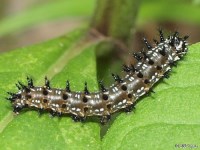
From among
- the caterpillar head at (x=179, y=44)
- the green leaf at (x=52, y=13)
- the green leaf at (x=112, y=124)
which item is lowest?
the green leaf at (x=112, y=124)

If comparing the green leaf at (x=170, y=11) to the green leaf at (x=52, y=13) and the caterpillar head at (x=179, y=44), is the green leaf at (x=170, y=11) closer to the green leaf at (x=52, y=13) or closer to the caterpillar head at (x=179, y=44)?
the green leaf at (x=52, y=13)

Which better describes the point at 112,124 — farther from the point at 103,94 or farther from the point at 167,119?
the point at 103,94

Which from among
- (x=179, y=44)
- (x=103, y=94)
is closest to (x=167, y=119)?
(x=103, y=94)

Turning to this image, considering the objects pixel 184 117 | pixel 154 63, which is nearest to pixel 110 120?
pixel 154 63

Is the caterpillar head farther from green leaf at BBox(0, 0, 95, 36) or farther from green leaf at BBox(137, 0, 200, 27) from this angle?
green leaf at BBox(0, 0, 95, 36)

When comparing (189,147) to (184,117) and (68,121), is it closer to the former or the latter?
(184,117)

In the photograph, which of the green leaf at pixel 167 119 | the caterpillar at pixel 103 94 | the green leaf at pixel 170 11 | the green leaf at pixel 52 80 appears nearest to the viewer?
the green leaf at pixel 167 119

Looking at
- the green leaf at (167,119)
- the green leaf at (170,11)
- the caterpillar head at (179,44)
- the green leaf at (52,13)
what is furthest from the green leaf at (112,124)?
the green leaf at (170,11)
